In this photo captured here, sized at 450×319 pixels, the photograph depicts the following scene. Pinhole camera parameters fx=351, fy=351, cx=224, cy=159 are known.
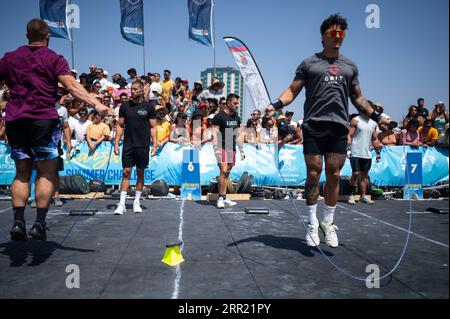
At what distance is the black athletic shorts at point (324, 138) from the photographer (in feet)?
13.3

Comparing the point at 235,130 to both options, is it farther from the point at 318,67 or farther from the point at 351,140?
the point at 318,67

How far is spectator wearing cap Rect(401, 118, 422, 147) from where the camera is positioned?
11086mm

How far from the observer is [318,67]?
4039 mm

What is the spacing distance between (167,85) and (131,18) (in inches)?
181

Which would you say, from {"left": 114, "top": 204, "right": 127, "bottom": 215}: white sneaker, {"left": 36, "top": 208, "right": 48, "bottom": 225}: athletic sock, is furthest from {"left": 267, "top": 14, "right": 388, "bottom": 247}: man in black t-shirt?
{"left": 114, "top": 204, "right": 127, "bottom": 215}: white sneaker

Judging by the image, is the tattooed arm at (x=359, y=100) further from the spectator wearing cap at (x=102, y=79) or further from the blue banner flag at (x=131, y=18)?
the blue banner flag at (x=131, y=18)

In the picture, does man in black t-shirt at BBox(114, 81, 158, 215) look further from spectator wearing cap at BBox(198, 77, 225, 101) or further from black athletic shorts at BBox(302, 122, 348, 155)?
spectator wearing cap at BBox(198, 77, 225, 101)

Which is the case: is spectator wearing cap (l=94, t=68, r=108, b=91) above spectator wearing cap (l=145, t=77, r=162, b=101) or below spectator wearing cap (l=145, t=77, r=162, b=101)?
above

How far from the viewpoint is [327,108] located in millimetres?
4023

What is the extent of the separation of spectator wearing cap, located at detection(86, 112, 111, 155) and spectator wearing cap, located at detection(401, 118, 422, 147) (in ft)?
30.2

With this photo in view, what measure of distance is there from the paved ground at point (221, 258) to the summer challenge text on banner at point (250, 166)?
396cm

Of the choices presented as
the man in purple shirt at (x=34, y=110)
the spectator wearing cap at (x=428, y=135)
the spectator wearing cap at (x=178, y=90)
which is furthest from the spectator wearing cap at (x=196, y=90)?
the man in purple shirt at (x=34, y=110)

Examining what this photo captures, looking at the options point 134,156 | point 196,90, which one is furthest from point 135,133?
point 196,90
